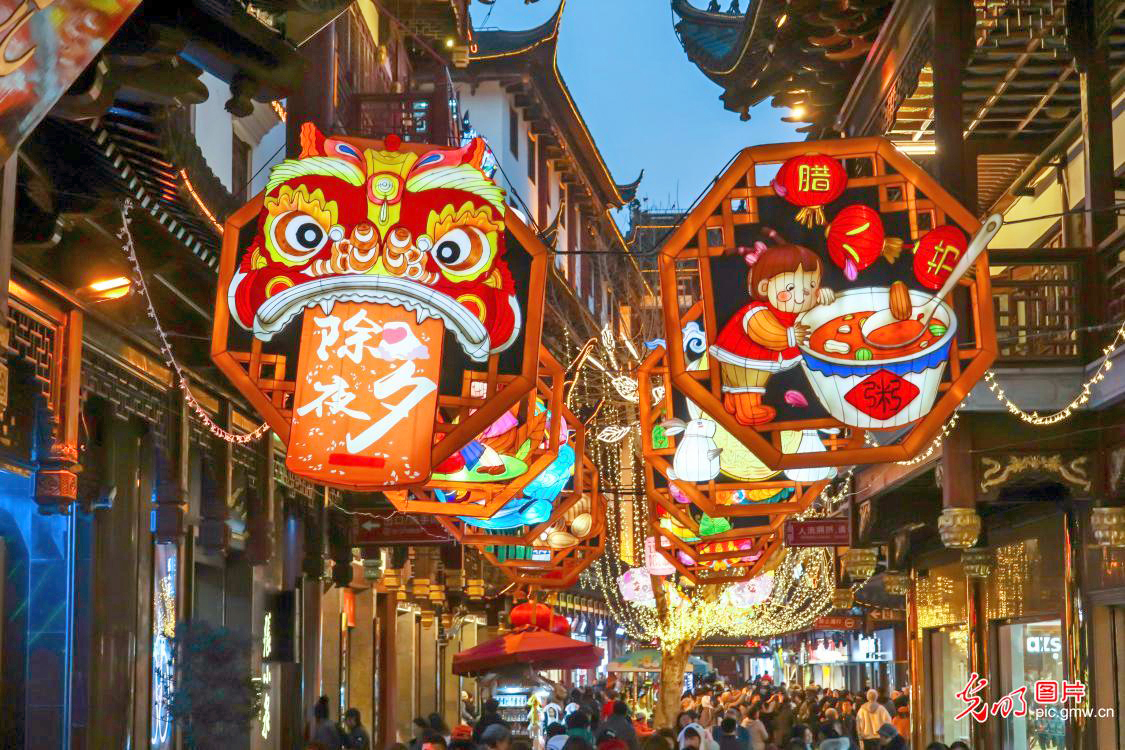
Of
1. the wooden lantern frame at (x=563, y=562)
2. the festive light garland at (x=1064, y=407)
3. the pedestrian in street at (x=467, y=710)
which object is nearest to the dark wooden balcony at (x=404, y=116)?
the wooden lantern frame at (x=563, y=562)

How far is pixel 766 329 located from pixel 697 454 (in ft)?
15.4

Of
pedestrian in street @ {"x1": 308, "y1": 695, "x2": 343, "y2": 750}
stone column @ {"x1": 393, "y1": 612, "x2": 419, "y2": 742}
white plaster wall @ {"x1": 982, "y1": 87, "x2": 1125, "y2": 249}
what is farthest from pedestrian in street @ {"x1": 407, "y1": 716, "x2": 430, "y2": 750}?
stone column @ {"x1": 393, "y1": 612, "x2": 419, "y2": 742}

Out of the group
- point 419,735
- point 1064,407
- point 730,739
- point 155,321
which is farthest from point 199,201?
point 730,739

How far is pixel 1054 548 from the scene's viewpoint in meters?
16.9

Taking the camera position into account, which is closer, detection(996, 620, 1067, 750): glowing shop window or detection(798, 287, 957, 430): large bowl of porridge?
detection(798, 287, 957, 430): large bowl of porridge

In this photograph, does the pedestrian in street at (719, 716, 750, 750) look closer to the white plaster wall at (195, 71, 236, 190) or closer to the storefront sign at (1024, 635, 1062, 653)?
the storefront sign at (1024, 635, 1062, 653)

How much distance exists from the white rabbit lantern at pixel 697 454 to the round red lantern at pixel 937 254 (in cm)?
459

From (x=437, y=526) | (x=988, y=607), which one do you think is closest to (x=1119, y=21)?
(x=988, y=607)

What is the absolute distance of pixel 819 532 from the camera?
21469 millimetres

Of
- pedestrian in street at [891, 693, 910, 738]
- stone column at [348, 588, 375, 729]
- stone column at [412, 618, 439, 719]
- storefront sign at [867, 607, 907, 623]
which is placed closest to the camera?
pedestrian in street at [891, 693, 910, 738]

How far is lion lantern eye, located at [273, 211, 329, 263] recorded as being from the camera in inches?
373

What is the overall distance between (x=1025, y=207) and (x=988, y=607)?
4.87 m

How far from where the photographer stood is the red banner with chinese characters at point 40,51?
3.76 metres

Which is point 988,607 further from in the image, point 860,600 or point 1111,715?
point 860,600
